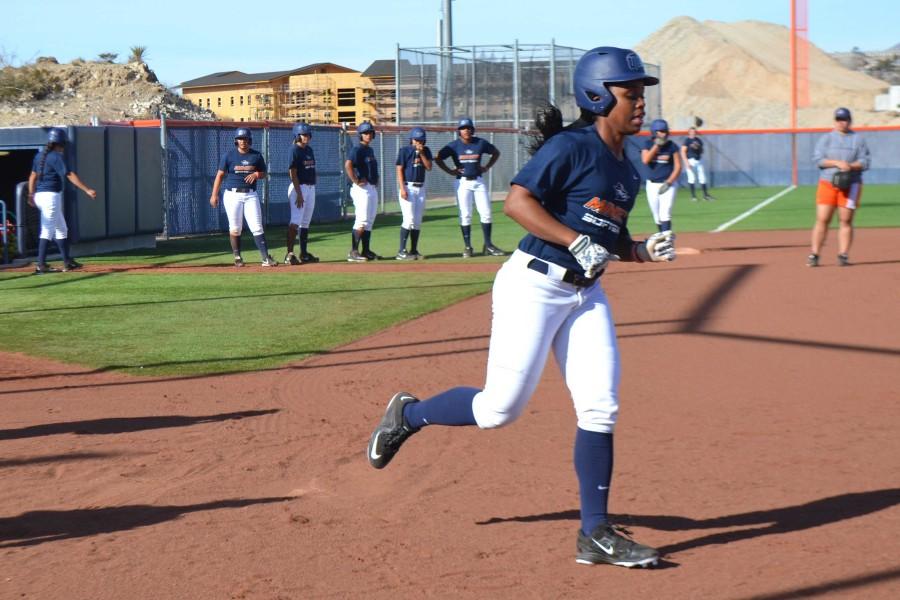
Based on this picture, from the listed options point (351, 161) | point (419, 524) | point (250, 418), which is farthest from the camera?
point (351, 161)

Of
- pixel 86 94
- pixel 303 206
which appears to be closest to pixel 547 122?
pixel 303 206

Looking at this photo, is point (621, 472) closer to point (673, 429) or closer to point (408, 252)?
point (673, 429)

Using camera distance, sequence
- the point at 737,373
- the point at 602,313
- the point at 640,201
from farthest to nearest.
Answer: the point at 640,201 < the point at 737,373 < the point at 602,313

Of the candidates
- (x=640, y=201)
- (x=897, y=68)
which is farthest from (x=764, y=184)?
(x=897, y=68)

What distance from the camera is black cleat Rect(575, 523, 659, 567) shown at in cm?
451

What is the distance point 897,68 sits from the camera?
9469cm

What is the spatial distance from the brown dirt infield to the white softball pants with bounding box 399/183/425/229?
7.81 m

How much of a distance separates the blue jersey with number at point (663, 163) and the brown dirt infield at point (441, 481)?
22.6 feet

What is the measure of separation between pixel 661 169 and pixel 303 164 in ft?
16.8

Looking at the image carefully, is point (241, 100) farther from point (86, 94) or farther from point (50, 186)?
point (50, 186)

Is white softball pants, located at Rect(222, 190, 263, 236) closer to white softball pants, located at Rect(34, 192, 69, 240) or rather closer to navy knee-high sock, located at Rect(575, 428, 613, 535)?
white softball pants, located at Rect(34, 192, 69, 240)

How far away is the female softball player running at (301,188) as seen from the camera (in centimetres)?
1712

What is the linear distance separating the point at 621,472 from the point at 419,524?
4.18 ft

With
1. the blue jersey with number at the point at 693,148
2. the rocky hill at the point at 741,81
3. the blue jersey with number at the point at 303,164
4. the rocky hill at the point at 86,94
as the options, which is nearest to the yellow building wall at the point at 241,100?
the rocky hill at the point at 86,94
